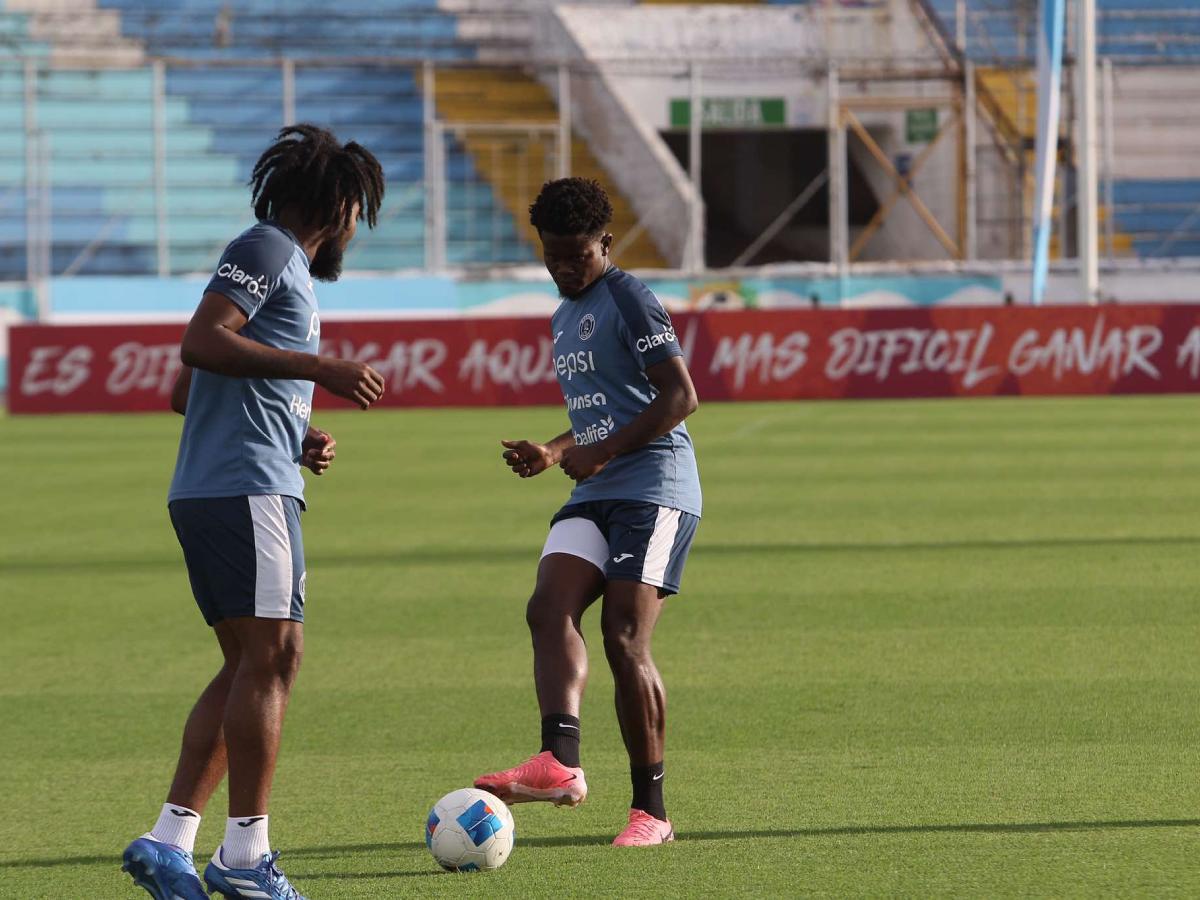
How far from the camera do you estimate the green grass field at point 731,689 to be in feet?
18.1

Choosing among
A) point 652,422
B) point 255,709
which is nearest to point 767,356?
point 652,422

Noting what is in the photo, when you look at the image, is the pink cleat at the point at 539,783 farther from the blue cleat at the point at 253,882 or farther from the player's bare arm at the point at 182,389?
the player's bare arm at the point at 182,389

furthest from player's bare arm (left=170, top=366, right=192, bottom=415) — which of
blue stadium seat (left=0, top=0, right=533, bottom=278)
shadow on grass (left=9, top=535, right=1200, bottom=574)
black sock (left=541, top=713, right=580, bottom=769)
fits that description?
blue stadium seat (left=0, top=0, right=533, bottom=278)

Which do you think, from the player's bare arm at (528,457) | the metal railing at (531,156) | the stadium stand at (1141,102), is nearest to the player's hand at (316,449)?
the player's bare arm at (528,457)

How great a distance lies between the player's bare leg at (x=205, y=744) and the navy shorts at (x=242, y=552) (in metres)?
0.19

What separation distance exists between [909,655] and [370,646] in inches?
99.7

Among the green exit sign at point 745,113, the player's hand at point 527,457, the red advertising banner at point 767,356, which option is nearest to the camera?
the player's hand at point 527,457

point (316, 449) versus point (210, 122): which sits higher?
point (210, 122)

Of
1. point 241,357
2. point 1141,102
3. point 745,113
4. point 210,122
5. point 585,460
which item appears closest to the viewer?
point 241,357

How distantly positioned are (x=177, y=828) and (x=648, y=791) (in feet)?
4.67

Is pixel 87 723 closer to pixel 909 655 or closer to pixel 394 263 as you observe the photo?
pixel 909 655

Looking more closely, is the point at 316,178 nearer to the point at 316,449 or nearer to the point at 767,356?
the point at 316,449

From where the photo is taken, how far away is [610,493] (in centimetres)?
596

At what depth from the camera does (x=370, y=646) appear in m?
9.24
